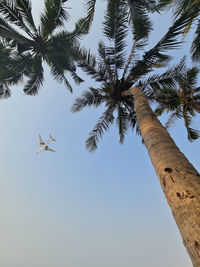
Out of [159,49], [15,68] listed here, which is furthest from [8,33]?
[159,49]

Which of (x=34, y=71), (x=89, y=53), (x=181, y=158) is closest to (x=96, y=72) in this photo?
(x=89, y=53)

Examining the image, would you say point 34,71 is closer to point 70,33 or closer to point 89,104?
point 70,33

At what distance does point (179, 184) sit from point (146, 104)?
2.40m

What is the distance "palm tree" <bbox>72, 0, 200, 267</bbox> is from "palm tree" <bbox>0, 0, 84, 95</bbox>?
174cm

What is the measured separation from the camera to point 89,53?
6.45 m

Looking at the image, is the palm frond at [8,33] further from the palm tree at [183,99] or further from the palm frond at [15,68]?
the palm tree at [183,99]

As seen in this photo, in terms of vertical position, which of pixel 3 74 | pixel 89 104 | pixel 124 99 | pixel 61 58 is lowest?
pixel 124 99

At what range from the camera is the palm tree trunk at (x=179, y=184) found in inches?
48.6

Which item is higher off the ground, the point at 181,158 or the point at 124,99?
the point at 124,99

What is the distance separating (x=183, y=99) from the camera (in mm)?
7867

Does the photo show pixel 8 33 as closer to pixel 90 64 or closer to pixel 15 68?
pixel 15 68

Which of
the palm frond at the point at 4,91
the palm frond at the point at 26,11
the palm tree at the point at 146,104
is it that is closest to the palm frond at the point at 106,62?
the palm tree at the point at 146,104

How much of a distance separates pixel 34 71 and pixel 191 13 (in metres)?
7.68

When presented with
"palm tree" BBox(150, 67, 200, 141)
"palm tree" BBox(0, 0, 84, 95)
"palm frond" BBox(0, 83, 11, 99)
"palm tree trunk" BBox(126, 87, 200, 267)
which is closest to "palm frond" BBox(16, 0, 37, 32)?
"palm tree" BBox(0, 0, 84, 95)
